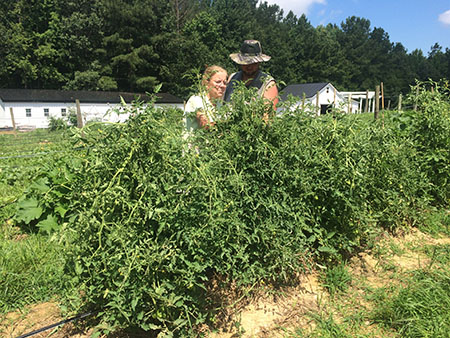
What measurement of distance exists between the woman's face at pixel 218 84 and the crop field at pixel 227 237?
86cm

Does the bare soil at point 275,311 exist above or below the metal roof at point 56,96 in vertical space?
below

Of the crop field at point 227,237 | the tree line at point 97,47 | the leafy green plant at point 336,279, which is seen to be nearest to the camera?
the crop field at point 227,237

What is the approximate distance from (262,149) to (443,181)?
300cm

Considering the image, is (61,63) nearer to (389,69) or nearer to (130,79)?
(130,79)

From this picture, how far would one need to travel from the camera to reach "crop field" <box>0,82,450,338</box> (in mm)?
1807

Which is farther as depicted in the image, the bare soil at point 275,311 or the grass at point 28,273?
the grass at point 28,273

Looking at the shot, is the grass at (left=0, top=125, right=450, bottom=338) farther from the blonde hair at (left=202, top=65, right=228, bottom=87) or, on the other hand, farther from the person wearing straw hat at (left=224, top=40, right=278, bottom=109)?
the person wearing straw hat at (left=224, top=40, right=278, bottom=109)

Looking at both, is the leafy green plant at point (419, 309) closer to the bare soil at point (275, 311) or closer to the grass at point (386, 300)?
the grass at point (386, 300)

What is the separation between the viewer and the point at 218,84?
329 centimetres

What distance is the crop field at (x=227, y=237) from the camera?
71.1 inches

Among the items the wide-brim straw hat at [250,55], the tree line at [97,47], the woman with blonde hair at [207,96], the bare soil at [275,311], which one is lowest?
the bare soil at [275,311]

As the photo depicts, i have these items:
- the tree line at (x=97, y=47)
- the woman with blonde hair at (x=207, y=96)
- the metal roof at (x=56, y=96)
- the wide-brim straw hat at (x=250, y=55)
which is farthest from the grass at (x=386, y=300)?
the tree line at (x=97, y=47)

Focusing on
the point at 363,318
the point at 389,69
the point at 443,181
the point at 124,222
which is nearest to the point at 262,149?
the point at 124,222

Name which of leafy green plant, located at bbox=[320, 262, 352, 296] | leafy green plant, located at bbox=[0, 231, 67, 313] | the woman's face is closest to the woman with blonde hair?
the woman's face
